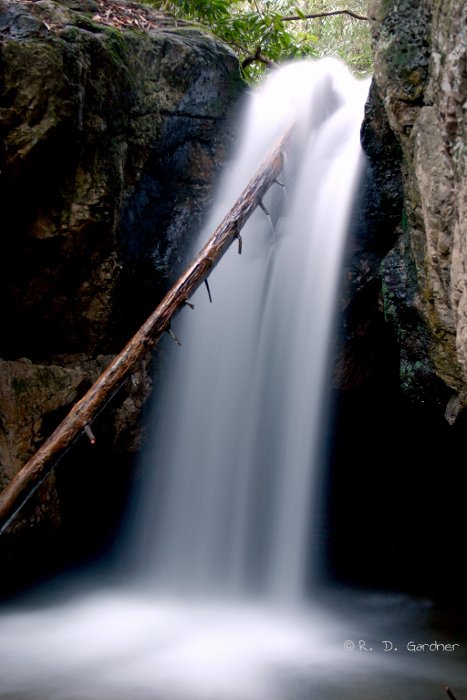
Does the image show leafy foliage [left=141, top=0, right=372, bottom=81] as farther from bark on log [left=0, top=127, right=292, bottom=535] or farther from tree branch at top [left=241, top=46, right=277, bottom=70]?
bark on log [left=0, top=127, right=292, bottom=535]

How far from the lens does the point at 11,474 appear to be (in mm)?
4672

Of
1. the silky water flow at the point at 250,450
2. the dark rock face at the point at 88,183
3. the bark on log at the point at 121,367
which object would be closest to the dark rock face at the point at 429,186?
the silky water flow at the point at 250,450

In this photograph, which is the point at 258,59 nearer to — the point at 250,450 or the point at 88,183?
the point at 88,183

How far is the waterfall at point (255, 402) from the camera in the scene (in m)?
5.44

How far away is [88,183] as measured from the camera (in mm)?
5055

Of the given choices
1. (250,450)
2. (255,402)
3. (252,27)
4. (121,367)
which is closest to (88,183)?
(121,367)

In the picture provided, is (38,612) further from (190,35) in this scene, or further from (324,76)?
(324,76)

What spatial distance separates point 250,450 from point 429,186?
120 inches

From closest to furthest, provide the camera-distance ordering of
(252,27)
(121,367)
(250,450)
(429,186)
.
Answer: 1. (429,186)
2. (121,367)
3. (250,450)
4. (252,27)

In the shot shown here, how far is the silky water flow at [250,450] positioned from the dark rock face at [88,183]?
521 millimetres

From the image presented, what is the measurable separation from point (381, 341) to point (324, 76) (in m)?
3.51

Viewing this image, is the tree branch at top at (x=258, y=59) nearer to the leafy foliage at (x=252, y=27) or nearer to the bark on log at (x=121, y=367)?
the leafy foliage at (x=252, y=27)

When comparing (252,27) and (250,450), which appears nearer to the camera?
(250,450)

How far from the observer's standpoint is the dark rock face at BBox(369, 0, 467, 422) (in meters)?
3.20
